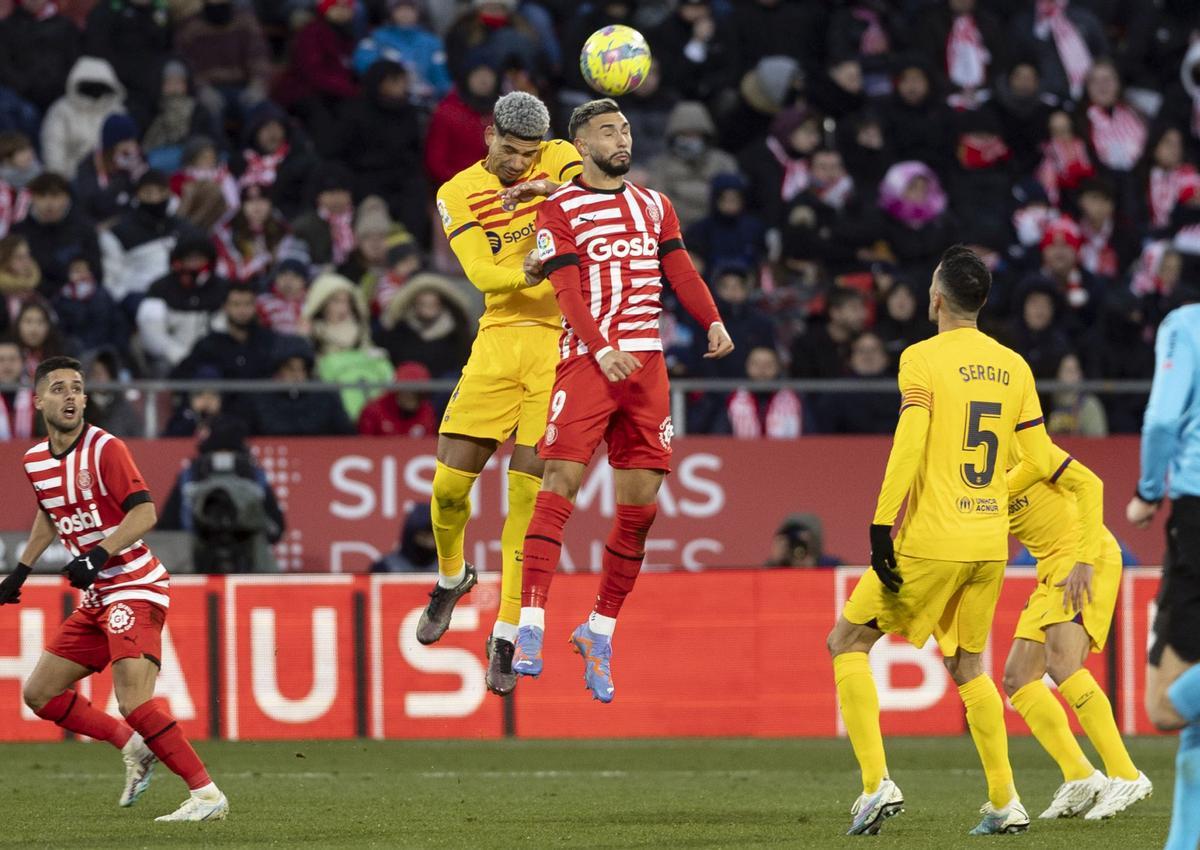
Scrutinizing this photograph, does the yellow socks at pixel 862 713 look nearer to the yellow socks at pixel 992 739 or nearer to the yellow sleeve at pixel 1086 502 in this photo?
the yellow socks at pixel 992 739

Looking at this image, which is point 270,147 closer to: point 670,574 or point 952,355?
point 670,574

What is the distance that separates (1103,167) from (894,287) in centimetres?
313

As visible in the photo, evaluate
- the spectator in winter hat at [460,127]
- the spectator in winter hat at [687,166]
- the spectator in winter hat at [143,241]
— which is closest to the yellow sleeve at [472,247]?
the spectator in winter hat at [143,241]

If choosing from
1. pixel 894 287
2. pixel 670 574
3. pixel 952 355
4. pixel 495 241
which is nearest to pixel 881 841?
pixel 952 355

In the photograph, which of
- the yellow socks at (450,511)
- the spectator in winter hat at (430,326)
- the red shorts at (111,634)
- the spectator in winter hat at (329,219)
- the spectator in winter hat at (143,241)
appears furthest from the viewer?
the spectator in winter hat at (329,219)

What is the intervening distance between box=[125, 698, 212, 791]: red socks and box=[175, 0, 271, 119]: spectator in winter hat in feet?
29.8

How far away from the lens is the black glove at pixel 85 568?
10.1m

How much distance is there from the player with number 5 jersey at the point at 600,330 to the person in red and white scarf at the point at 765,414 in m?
6.05

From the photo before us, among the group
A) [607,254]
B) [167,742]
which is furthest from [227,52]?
[607,254]

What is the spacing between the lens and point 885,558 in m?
8.74

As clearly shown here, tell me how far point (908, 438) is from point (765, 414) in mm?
7165

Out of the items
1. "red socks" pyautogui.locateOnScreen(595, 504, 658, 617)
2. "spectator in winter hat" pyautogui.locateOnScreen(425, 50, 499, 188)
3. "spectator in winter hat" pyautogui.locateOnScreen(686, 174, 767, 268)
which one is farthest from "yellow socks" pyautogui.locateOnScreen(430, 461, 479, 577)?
"spectator in winter hat" pyautogui.locateOnScreen(425, 50, 499, 188)

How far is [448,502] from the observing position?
10.5 metres

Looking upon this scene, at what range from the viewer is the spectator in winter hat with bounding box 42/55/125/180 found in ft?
58.2
